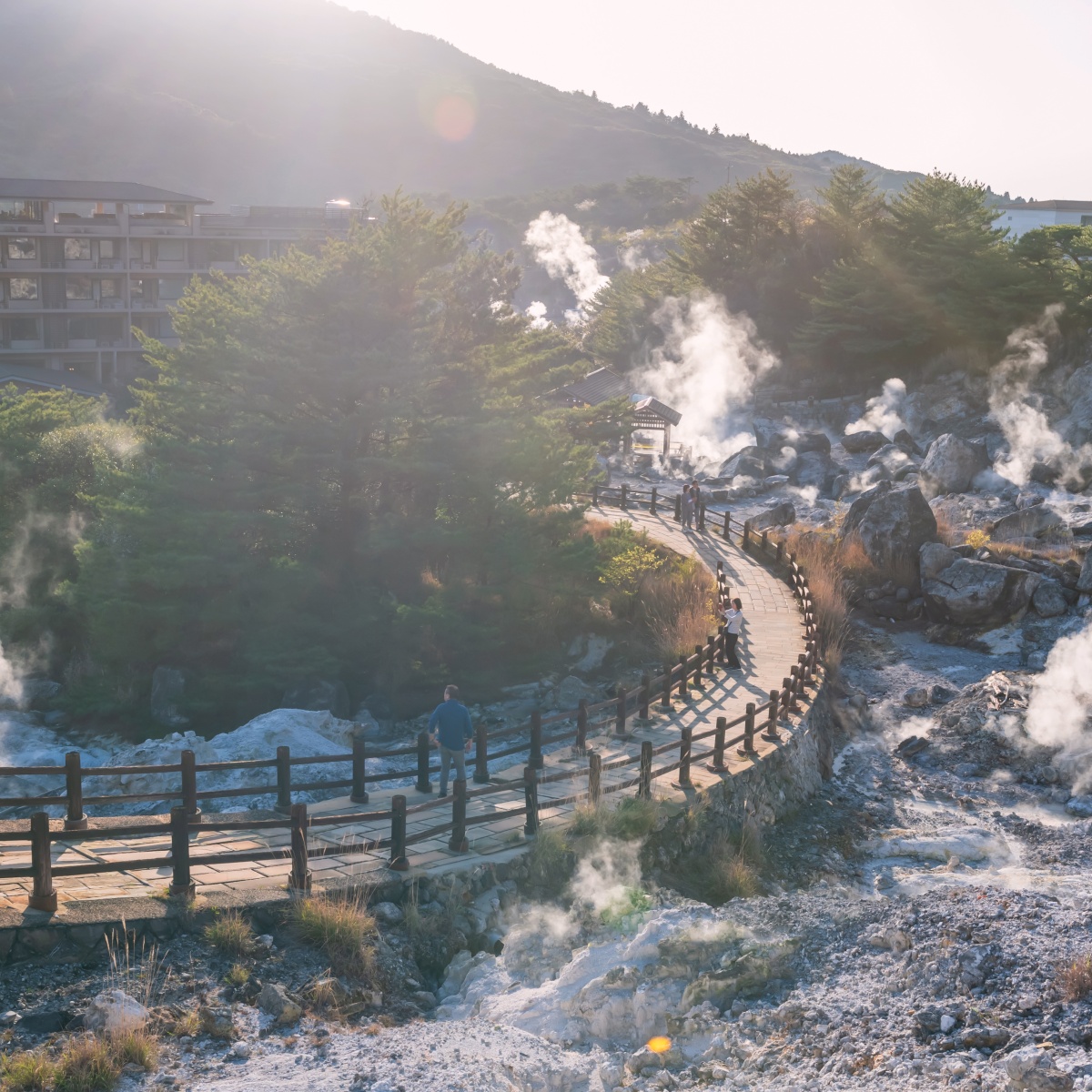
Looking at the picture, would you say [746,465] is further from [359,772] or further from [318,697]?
[359,772]

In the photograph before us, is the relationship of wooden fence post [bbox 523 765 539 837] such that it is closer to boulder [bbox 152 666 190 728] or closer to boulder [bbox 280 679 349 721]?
boulder [bbox 280 679 349 721]

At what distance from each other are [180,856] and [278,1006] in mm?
1774

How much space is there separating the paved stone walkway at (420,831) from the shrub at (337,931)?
27.3 inches

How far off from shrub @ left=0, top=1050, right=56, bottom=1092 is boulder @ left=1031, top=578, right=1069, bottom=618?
960 inches

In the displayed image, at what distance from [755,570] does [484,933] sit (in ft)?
66.8

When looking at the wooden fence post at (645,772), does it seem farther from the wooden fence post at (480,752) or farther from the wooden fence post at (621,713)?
the wooden fence post at (621,713)

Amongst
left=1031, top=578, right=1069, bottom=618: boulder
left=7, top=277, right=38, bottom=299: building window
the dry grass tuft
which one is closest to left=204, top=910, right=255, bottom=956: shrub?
the dry grass tuft

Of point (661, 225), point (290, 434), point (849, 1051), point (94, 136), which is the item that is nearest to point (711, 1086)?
point (849, 1051)

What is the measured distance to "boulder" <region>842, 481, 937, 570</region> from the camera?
30594 millimetres

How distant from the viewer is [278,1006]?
9891 millimetres

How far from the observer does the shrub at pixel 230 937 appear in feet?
34.2

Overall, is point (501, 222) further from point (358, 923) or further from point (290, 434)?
point (358, 923)

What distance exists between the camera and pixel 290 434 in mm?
24984

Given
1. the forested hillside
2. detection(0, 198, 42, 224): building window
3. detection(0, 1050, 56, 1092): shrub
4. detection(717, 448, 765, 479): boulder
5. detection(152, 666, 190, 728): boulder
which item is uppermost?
the forested hillside
